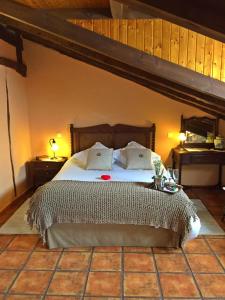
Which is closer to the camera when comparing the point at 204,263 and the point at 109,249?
the point at 204,263

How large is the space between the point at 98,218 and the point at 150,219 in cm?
58

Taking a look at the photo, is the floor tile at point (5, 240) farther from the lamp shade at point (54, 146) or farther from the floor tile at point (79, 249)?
the lamp shade at point (54, 146)

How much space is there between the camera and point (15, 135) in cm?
473

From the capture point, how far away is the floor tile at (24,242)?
313 cm

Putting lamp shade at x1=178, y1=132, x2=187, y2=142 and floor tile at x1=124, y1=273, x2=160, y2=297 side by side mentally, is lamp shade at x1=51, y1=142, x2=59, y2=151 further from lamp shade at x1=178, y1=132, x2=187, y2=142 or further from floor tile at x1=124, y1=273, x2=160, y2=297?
floor tile at x1=124, y1=273, x2=160, y2=297

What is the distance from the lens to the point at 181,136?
5137 millimetres

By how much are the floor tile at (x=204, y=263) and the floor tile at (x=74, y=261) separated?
111 cm

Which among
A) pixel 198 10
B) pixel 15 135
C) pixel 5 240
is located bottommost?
pixel 5 240

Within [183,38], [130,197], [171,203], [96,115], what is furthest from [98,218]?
[96,115]

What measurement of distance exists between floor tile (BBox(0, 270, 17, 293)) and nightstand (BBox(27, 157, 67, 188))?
2526mm

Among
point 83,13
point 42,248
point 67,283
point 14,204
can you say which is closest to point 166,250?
point 67,283

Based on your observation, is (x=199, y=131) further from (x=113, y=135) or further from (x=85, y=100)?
(x=85, y=100)

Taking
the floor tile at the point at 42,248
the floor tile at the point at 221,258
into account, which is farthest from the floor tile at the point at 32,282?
the floor tile at the point at 221,258

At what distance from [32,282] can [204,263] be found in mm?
1752
